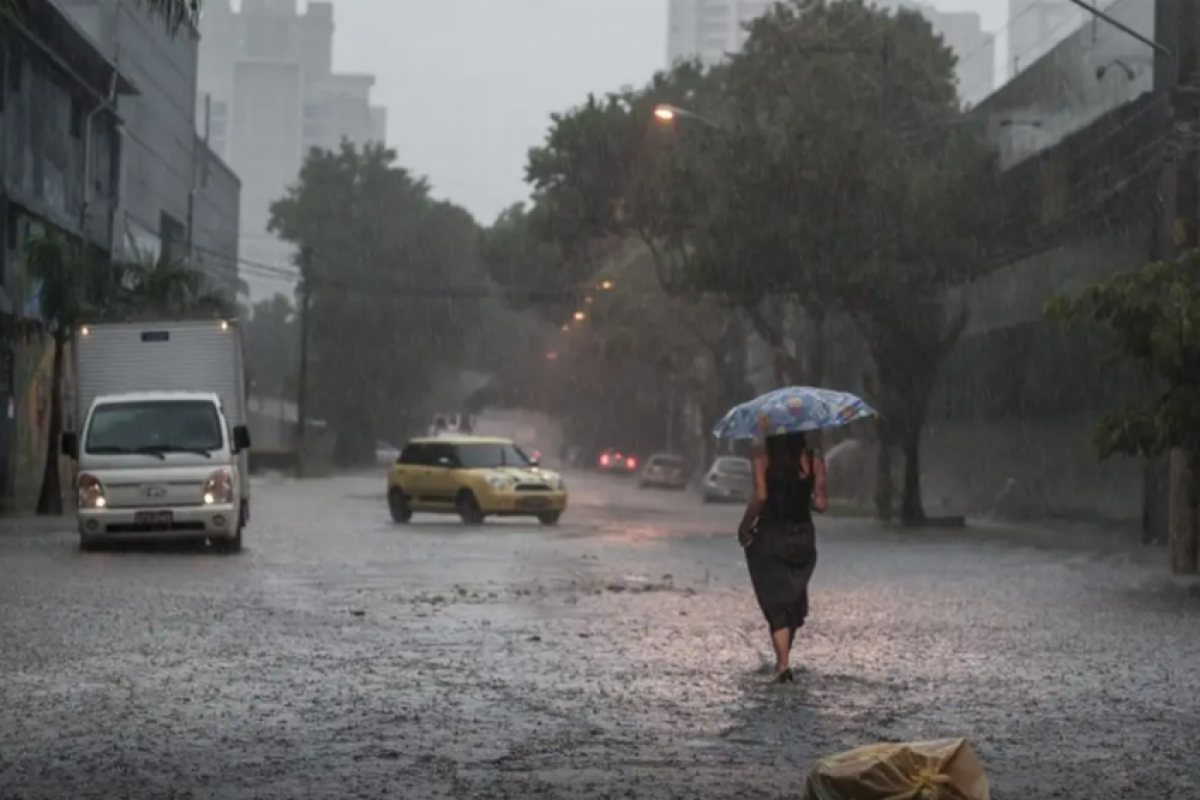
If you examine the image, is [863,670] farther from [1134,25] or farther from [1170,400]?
[1134,25]

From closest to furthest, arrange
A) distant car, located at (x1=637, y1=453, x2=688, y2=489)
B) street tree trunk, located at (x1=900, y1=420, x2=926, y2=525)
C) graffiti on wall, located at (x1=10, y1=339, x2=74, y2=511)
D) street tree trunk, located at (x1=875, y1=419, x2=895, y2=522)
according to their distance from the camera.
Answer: street tree trunk, located at (x1=900, y1=420, x2=926, y2=525), street tree trunk, located at (x1=875, y1=419, x2=895, y2=522), graffiti on wall, located at (x1=10, y1=339, x2=74, y2=511), distant car, located at (x1=637, y1=453, x2=688, y2=489)

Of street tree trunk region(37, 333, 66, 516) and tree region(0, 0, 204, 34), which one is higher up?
tree region(0, 0, 204, 34)

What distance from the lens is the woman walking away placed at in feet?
43.0

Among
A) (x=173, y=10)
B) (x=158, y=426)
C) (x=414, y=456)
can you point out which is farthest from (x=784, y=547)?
(x=414, y=456)

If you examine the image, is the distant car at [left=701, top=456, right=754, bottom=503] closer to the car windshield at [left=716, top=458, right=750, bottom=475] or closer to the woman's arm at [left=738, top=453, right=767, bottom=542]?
the car windshield at [left=716, top=458, right=750, bottom=475]

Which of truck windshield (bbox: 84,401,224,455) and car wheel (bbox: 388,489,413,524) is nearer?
truck windshield (bbox: 84,401,224,455)

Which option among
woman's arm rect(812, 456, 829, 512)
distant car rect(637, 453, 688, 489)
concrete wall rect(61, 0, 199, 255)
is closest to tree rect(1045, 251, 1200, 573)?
woman's arm rect(812, 456, 829, 512)

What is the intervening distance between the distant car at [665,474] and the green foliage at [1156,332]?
5016 cm

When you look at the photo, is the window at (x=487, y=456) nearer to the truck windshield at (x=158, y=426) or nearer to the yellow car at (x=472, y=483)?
the yellow car at (x=472, y=483)

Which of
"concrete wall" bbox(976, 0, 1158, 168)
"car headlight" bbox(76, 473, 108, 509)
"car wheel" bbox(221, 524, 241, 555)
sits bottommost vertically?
"car wheel" bbox(221, 524, 241, 555)

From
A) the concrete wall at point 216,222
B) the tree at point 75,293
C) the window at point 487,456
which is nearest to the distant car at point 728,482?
the window at point 487,456

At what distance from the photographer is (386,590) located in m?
20.2

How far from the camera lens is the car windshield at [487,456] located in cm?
3762

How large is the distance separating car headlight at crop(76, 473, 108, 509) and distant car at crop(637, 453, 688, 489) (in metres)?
46.7
